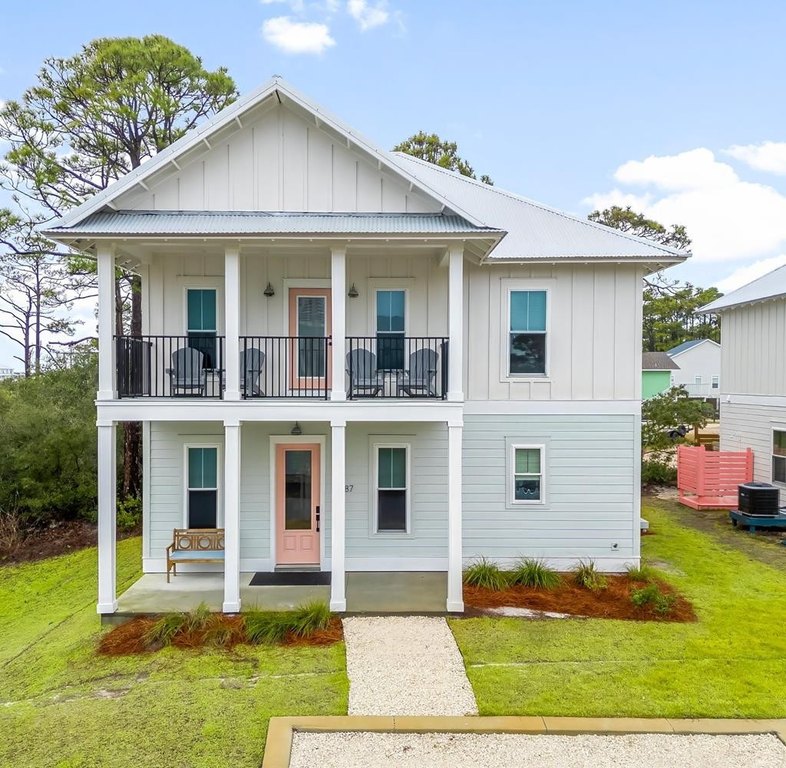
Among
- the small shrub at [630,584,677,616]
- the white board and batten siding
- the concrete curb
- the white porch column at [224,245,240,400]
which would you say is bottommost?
the concrete curb

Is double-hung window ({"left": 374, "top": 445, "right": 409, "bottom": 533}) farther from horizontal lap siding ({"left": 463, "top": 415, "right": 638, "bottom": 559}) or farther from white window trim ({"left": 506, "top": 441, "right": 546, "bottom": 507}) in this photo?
white window trim ({"left": 506, "top": 441, "right": 546, "bottom": 507})

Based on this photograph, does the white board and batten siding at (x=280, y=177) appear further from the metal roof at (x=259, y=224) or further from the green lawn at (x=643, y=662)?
the green lawn at (x=643, y=662)

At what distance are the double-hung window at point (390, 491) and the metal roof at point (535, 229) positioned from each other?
4.37 meters

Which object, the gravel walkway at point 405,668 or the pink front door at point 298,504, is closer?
the gravel walkway at point 405,668

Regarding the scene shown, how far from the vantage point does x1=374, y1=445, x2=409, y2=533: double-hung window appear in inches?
411

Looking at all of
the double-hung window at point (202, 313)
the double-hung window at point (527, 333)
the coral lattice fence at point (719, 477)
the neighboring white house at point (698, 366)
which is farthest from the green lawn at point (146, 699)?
A: the neighboring white house at point (698, 366)

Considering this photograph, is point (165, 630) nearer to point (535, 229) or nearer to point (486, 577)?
point (486, 577)

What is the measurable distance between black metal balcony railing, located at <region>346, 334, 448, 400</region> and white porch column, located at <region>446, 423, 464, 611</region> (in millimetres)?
832

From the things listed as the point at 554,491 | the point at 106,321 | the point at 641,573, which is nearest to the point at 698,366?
the point at 641,573

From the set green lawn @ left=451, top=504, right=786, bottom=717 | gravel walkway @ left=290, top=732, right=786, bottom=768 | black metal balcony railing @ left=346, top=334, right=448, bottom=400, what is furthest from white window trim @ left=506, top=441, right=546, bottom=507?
gravel walkway @ left=290, top=732, right=786, bottom=768

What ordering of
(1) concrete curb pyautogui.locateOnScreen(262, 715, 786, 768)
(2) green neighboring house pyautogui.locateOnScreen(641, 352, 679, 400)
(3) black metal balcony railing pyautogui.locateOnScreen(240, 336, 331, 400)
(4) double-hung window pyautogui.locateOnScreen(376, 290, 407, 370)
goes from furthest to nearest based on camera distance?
1. (2) green neighboring house pyautogui.locateOnScreen(641, 352, 679, 400)
2. (4) double-hung window pyautogui.locateOnScreen(376, 290, 407, 370)
3. (3) black metal balcony railing pyautogui.locateOnScreen(240, 336, 331, 400)
4. (1) concrete curb pyautogui.locateOnScreen(262, 715, 786, 768)

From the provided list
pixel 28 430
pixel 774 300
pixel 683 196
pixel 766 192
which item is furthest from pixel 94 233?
pixel 766 192

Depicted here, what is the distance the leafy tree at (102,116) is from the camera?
1470cm

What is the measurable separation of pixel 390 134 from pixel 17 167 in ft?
50.1
